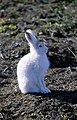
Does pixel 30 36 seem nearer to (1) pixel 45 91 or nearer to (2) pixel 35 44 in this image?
(2) pixel 35 44

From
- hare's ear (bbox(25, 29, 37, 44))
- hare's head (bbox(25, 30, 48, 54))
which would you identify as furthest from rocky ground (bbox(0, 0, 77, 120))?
hare's ear (bbox(25, 29, 37, 44))

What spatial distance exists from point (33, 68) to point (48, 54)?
223cm

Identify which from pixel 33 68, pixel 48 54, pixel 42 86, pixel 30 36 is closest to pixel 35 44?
pixel 30 36

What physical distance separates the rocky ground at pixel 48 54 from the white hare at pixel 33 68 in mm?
162

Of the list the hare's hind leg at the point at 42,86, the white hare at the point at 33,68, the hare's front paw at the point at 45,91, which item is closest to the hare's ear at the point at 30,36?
the white hare at the point at 33,68

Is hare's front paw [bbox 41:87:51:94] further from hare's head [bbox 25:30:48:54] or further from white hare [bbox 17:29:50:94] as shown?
hare's head [bbox 25:30:48:54]

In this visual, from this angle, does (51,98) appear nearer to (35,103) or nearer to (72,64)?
(35,103)

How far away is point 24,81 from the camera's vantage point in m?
7.02

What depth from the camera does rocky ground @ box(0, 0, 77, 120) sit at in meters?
6.89

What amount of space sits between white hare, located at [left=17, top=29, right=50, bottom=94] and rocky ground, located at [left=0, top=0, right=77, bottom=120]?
0.16 meters

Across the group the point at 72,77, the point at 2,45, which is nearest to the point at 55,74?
the point at 72,77

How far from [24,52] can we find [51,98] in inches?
95.2

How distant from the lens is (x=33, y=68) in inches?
274

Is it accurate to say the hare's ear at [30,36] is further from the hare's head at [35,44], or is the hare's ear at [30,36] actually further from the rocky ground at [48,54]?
the rocky ground at [48,54]
